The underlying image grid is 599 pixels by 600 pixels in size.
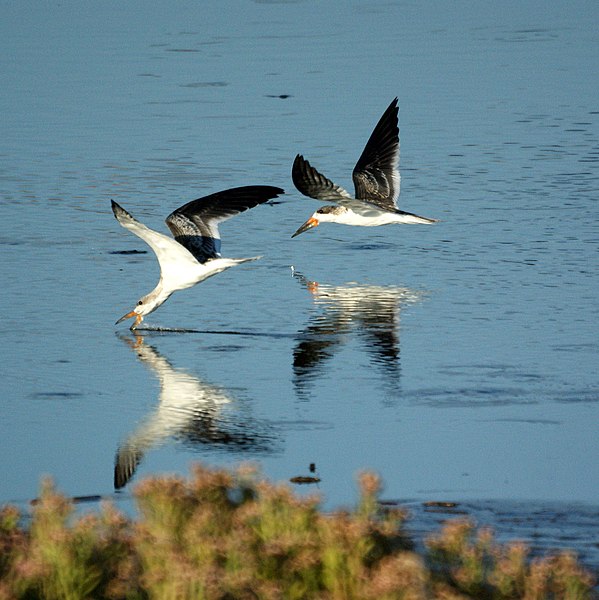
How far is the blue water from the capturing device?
7648 millimetres

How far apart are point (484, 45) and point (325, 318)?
502 inches

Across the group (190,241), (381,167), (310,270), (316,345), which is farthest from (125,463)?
(381,167)

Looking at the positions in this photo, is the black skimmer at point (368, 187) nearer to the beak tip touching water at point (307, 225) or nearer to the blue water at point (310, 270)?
the beak tip touching water at point (307, 225)

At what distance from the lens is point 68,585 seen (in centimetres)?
518

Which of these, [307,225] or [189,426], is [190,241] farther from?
[189,426]

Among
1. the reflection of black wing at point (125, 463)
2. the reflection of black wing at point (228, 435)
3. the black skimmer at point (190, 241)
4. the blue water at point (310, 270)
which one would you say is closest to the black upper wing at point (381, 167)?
the blue water at point (310, 270)

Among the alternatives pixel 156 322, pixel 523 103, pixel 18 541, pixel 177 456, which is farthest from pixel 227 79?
pixel 18 541

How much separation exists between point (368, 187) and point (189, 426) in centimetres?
610

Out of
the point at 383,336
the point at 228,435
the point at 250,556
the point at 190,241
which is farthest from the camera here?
the point at 190,241

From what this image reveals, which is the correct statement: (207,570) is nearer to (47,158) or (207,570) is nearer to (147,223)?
(147,223)

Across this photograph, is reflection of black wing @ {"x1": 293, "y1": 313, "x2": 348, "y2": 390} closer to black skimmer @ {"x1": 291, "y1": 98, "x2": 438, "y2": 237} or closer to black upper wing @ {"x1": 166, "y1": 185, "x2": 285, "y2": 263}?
black upper wing @ {"x1": 166, "y1": 185, "x2": 285, "y2": 263}

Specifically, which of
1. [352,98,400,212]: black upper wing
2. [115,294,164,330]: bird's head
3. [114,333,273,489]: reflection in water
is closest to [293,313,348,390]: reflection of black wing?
[114,333,273,489]: reflection in water

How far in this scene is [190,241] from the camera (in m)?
11.2

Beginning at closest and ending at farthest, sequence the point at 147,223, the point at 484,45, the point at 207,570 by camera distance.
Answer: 1. the point at 207,570
2. the point at 147,223
3. the point at 484,45
